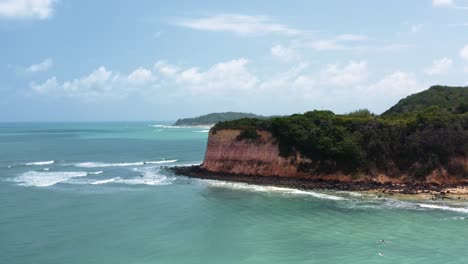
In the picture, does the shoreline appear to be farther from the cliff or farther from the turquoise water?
the turquoise water

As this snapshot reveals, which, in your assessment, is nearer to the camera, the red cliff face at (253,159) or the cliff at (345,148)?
the cliff at (345,148)

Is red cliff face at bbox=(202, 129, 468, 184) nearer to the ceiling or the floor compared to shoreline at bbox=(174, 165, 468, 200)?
nearer to the ceiling

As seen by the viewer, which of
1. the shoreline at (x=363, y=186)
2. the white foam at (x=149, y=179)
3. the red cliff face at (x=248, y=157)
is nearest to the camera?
the shoreline at (x=363, y=186)

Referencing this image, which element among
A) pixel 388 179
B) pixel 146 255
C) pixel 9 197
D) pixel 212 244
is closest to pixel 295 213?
pixel 212 244

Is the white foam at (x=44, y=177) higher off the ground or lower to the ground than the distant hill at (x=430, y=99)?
lower

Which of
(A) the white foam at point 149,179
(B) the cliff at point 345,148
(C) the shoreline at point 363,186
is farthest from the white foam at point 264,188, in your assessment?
(A) the white foam at point 149,179

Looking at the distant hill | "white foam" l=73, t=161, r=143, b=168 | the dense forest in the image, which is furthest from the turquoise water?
the distant hill

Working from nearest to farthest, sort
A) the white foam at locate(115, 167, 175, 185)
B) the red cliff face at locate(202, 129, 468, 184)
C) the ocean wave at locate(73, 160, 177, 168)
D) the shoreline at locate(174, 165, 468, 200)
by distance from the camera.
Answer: the shoreline at locate(174, 165, 468, 200), the white foam at locate(115, 167, 175, 185), the red cliff face at locate(202, 129, 468, 184), the ocean wave at locate(73, 160, 177, 168)

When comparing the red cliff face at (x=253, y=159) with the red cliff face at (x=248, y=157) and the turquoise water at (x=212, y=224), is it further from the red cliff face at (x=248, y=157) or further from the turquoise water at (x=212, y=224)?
the turquoise water at (x=212, y=224)
